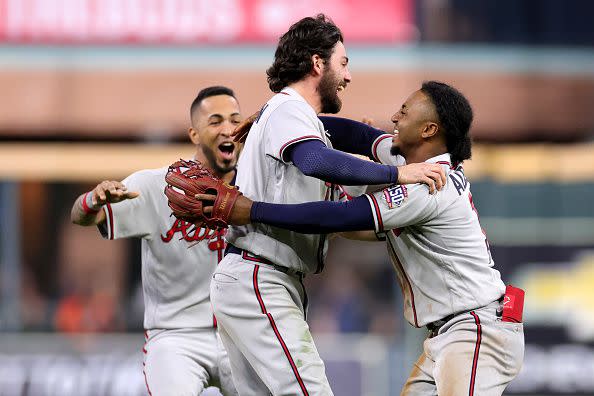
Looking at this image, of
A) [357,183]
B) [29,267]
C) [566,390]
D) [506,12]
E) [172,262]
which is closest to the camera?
[357,183]

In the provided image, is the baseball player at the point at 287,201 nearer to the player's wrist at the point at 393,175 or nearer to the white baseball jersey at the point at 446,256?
the player's wrist at the point at 393,175

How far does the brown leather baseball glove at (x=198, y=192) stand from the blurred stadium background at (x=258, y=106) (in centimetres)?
630

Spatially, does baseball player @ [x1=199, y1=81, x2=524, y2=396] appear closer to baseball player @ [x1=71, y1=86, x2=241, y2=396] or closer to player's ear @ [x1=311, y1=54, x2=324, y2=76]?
player's ear @ [x1=311, y1=54, x2=324, y2=76]

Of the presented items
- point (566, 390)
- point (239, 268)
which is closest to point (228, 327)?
point (239, 268)

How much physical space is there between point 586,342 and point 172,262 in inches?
234

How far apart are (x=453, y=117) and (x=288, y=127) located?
0.70 meters

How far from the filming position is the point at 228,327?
13.5 feet

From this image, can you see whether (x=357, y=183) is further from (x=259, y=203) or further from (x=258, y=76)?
(x=258, y=76)

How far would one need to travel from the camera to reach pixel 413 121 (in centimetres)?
429

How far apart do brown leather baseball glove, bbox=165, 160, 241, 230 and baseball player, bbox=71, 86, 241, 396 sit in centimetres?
91

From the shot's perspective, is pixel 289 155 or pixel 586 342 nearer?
pixel 289 155

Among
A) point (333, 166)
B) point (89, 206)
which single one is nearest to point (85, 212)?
point (89, 206)

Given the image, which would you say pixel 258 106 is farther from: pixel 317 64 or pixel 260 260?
pixel 260 260

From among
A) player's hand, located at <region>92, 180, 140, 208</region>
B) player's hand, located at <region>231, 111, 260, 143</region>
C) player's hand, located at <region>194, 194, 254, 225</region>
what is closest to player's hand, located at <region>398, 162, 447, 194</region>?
player's hand, located at <region>194, 194, 254, 225</region>
